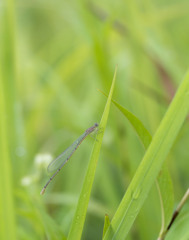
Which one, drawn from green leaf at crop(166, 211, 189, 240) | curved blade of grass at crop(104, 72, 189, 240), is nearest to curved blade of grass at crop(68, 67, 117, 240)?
curved blade of grass at crop(104, 72, 189, 240)

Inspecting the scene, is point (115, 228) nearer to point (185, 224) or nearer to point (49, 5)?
point (185, 224)

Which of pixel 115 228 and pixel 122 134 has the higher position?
pixel 122 134

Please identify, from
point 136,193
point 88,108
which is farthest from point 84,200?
point 88,108

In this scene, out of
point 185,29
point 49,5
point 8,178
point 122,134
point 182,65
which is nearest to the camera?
point 8,178

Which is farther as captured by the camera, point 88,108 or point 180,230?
point 88,108

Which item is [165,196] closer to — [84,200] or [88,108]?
[84,200]

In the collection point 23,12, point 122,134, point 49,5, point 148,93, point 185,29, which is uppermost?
point 23,12

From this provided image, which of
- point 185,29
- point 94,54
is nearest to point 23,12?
point 185,29

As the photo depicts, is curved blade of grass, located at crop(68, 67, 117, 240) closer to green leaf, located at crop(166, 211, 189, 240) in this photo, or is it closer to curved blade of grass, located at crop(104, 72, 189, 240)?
curved blade of grass, located at crop(104, 72, 189, 240)
